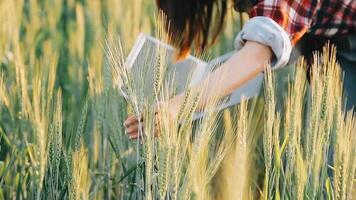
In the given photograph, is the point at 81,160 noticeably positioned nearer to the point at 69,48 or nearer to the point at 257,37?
the point at 257,37

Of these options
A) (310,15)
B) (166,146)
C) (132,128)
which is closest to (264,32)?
(310,15)

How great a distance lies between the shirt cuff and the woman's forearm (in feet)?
0.05

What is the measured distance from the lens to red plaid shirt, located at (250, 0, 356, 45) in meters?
1.76

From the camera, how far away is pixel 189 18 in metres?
2.08

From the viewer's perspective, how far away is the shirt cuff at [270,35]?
67.7 inches

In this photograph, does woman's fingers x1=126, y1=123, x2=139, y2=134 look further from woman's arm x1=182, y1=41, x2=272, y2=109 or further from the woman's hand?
woman's arm x1=182, y1=41, x2=272, y2=109

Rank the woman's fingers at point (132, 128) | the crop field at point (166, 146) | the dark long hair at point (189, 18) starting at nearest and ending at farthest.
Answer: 1. the crop field at point (166, 146)
2. the woman's fingers at point (132, 128)
3. the dark long hair at point (189, 18)

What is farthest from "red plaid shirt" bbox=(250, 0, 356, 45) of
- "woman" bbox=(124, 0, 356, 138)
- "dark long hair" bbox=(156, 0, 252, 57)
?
"dark long hair" bbox=(156, 0, 252, 57)

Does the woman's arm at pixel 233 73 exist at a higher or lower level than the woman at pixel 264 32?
lower

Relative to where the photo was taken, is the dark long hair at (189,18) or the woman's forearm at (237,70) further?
the dark long hair at (189,18)

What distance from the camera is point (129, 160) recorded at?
1990 mm

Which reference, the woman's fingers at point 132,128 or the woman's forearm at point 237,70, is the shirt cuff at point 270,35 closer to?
the woman's forearm at point 237,70

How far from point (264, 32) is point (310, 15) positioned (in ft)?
0.44

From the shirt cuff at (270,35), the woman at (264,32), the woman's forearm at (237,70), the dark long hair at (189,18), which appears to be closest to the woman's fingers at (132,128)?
the woman at (264,32)
